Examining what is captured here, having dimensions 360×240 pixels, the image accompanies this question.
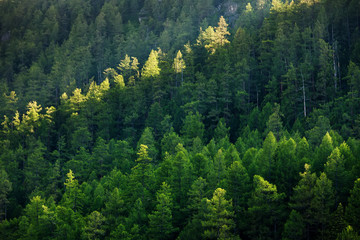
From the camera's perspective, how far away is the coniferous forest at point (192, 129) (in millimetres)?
32406

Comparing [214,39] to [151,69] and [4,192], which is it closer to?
[151,69]

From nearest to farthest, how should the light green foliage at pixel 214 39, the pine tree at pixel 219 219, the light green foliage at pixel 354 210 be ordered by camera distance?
the light green foliage at pixel 354 210 < the pine tree at pixel 219 219 < the light green foliage at pixel 214 39

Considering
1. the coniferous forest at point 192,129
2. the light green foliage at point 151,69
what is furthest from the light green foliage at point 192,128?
the light green foliage at point 151,69

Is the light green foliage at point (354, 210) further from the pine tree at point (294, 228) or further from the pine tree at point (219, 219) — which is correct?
the pine tree at point (219, 219)

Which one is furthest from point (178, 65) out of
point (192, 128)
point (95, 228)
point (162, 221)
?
point (95, 228)

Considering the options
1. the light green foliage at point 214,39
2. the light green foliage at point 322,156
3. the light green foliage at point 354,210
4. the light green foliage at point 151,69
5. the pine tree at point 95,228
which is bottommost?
the pine tree at point 95,228

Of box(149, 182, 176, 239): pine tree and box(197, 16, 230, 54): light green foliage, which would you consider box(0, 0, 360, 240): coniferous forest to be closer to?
box(149, 182, 176, 239): pine tree

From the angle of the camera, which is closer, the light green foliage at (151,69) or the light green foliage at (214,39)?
the light green foliage at (151,69)

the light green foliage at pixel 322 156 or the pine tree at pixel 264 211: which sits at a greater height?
the light green foliage at pixel 322 156

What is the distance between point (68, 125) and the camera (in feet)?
239

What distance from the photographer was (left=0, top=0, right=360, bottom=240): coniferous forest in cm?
3241

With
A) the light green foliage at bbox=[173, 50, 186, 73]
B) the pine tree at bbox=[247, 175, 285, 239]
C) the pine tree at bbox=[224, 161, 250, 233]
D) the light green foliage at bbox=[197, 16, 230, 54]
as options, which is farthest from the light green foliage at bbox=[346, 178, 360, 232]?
the light green foliage at bbox=[197, 16, 230, 54]

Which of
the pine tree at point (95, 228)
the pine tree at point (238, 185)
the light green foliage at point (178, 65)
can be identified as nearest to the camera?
the pine tree at point (238, 185)

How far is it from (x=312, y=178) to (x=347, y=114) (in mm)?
23165
